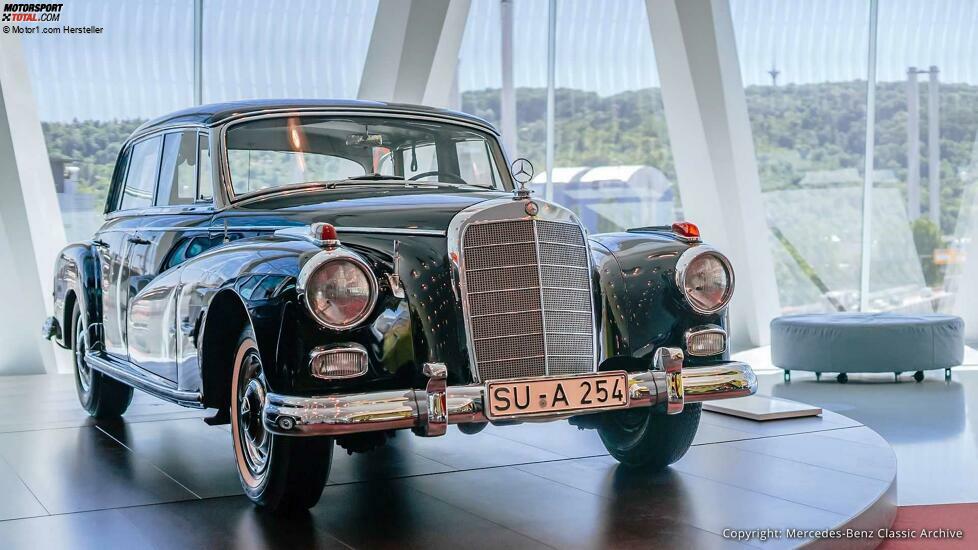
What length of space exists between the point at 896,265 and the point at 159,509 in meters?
9.58

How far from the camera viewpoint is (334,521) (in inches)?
137

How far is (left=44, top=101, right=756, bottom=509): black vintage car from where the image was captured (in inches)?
127

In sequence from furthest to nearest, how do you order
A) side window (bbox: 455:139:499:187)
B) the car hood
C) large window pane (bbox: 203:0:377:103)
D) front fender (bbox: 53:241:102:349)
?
large window pane (bbox: 203:0:377:103) < front fender (bbox: 53:241:102:349) < side window (bbox: 455:139:499:187) < the car hood

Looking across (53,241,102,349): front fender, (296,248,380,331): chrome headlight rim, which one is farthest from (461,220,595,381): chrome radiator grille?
(53,241,102,349): front fender

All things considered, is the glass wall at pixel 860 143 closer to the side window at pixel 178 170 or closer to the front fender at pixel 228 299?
the side window at pixel 178 170

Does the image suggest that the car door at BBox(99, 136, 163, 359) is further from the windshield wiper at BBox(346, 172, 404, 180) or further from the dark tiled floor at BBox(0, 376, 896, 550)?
the windshield wiper at BBox(346, 172, 404, 180)

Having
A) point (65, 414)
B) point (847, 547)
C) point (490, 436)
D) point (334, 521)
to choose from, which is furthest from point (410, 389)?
point (65, 414)

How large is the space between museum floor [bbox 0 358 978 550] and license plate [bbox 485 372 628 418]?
0.40 meters

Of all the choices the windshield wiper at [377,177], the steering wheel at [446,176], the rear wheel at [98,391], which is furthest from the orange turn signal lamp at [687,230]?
the rear wheel at [98,391]

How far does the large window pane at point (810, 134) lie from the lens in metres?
10.8

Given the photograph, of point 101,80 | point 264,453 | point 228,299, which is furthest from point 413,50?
point 264,453

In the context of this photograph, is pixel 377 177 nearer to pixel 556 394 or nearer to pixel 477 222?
pixel 477 222

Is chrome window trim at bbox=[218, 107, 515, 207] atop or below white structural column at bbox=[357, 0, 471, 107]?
below

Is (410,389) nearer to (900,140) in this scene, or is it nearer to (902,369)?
(902,369)
